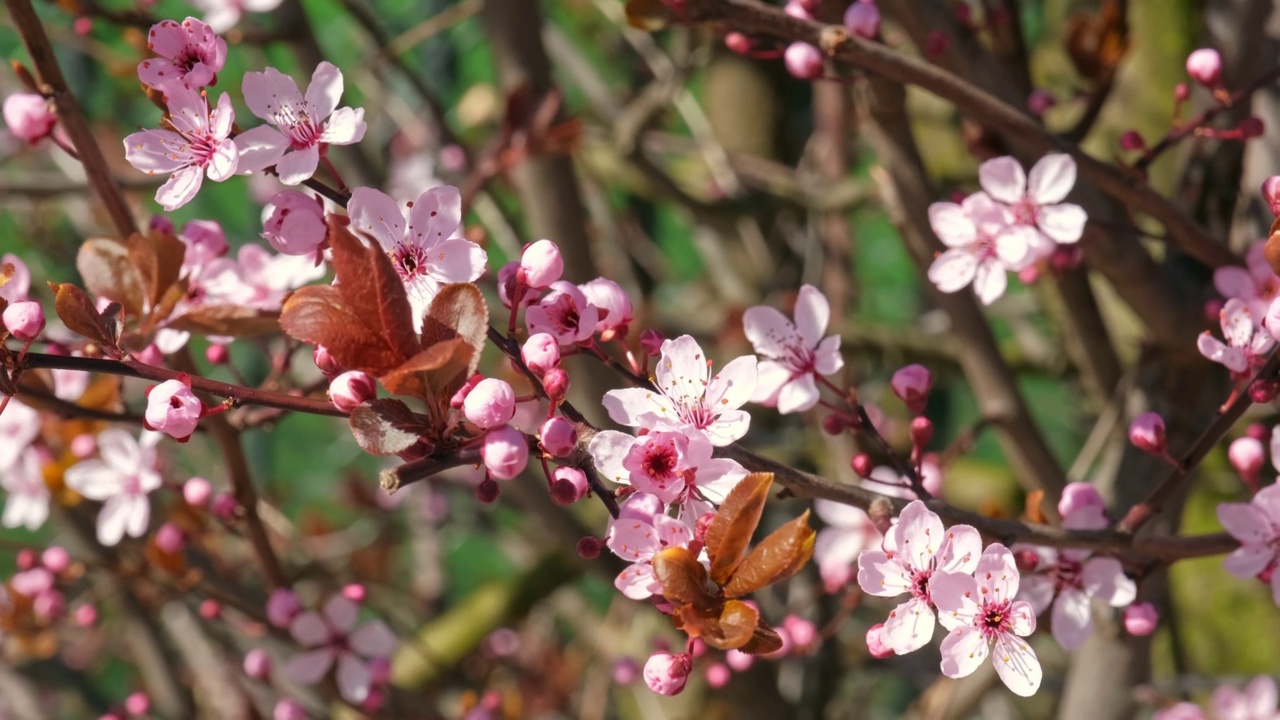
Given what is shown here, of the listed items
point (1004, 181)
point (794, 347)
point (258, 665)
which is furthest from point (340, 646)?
point (1004, 181)

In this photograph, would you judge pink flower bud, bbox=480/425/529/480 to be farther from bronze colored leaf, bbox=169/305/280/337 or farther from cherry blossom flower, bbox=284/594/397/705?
cherry blossom flower, bbox=284/594/397/705

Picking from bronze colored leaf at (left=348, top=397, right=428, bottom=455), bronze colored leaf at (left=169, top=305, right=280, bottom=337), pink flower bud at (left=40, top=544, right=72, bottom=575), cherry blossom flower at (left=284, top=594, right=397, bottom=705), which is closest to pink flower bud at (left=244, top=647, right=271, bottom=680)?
cherry blossom flower at (left=284, top=594, right=397, bottom=705)

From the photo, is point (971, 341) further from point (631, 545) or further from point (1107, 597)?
point (631, 545)

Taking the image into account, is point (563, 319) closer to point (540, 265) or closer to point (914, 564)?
point (540, 265)

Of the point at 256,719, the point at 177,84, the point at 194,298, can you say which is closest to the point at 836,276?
the point at 256,719

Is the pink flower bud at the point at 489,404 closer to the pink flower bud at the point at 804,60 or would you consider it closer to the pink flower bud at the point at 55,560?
the pink flower bud at the point at 804,60

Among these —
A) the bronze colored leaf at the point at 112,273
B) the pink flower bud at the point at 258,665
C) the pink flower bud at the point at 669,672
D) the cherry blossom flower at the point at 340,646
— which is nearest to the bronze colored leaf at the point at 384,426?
the pink flower bud at the point at 669,672
